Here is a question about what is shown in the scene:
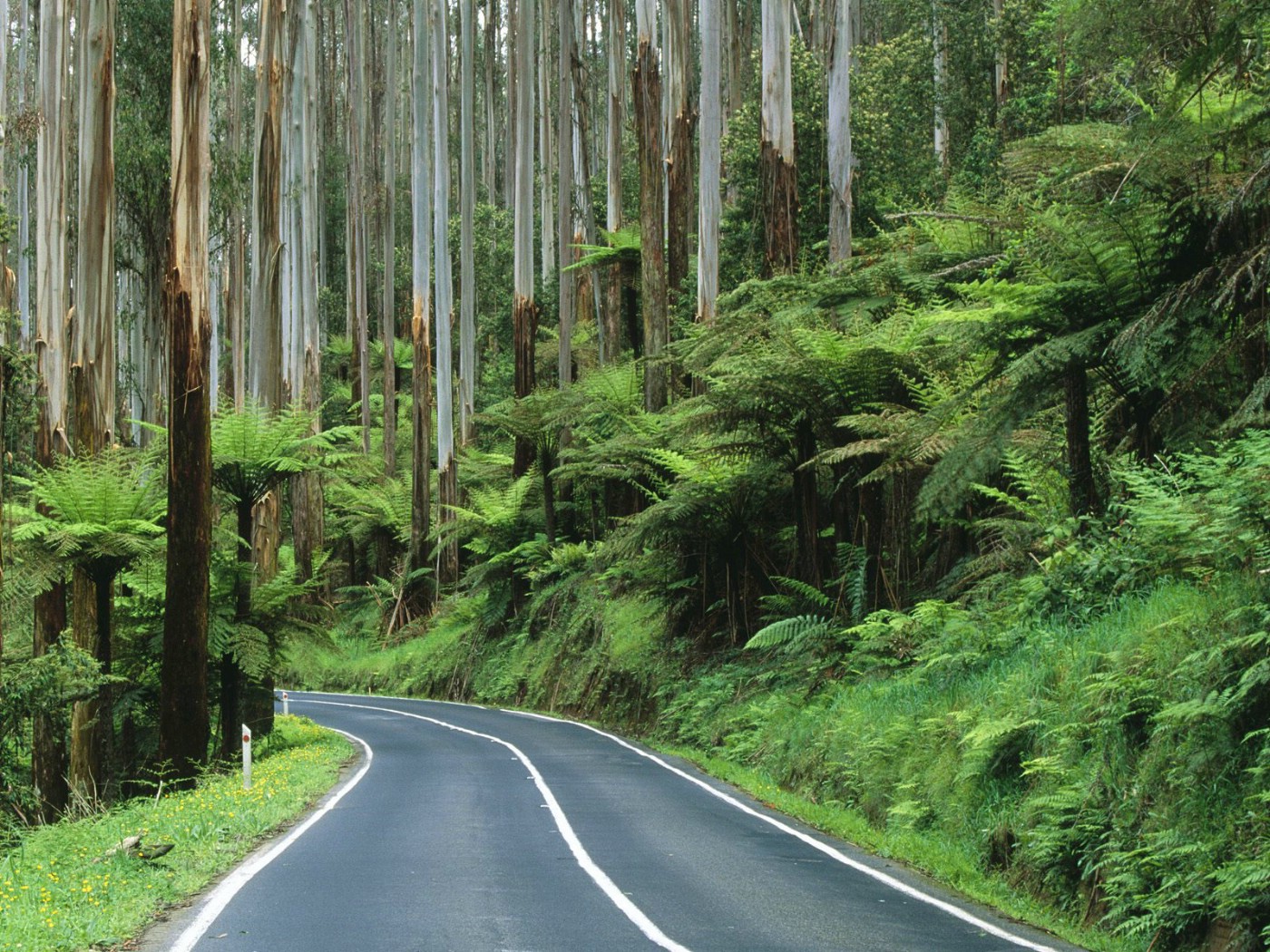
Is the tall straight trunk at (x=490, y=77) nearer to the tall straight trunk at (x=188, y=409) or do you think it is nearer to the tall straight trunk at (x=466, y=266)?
the tall straight trunk at (x=466, y=266)

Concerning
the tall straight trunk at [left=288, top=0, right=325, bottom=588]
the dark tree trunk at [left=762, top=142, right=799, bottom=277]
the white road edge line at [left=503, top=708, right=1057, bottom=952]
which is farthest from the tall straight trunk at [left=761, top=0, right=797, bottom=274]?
the tall straight trunk at [left=288, top=0, right=325, bottom=588]

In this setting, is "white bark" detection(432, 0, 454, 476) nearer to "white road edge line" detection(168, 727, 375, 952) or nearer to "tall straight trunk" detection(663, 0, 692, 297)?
"tall straight trunk" detection(663, 0, 692, 297)

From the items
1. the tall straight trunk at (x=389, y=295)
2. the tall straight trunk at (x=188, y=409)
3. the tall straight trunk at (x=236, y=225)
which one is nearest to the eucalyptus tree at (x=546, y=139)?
the tall straight trunk at (x=389, y=295)

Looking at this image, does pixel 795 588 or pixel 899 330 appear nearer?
pixel 899 330

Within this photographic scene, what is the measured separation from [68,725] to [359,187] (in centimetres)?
3049

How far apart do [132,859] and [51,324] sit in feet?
46.9

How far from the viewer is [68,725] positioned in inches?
757

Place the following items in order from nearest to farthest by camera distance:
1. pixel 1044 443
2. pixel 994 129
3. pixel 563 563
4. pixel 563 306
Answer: pixel 1044 443, pixel 994 129, pixel 563 563, pixel 563 306

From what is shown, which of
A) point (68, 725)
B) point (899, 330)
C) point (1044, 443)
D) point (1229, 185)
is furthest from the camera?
point (68, 725)

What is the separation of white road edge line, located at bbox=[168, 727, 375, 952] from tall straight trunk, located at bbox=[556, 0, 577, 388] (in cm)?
2101

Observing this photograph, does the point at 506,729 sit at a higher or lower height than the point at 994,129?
lower

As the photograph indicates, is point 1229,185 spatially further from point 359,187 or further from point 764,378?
point 359,187

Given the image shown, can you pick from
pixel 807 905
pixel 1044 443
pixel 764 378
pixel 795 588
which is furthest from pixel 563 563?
pixel 807 905

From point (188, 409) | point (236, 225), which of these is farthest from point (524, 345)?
point (188, 409)
